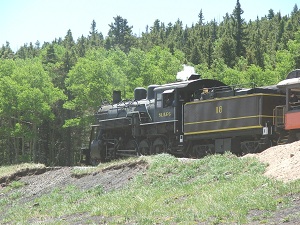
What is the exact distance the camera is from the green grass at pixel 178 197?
39.3ft

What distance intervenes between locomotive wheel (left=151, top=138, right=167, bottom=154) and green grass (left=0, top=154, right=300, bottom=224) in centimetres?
515

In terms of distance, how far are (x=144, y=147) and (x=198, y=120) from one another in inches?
166

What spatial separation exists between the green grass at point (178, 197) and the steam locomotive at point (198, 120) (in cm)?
365

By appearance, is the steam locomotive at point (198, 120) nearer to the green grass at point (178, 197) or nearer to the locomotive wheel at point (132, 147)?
the locomotive wheel at point (132, 147)

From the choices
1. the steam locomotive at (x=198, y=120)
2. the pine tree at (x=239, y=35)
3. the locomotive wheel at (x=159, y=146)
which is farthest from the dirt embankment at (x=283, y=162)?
the pine tree at (x=239, y=35)

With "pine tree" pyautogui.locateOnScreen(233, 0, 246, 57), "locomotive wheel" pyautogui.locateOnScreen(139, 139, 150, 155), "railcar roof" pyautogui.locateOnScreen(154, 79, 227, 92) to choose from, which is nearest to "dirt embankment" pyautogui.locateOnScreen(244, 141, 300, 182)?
"railcar roof" pyautogui.locateOnScreen(154, 79, 227, 92)

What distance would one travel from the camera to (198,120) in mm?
23484

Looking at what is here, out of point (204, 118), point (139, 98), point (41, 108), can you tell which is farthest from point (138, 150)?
point (41, 108)

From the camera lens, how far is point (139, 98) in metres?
28.8

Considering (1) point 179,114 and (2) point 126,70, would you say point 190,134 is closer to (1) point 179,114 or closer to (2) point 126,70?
(1) point 179,114

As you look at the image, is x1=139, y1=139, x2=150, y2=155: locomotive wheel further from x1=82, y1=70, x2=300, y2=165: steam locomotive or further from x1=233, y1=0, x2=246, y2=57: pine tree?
x1=233, y1=0, x2=246, y2=57: pine tree

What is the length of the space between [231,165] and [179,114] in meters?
8.47

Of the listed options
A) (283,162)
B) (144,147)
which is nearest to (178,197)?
(283,162)

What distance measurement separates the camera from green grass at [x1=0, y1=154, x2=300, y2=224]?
12.0m
